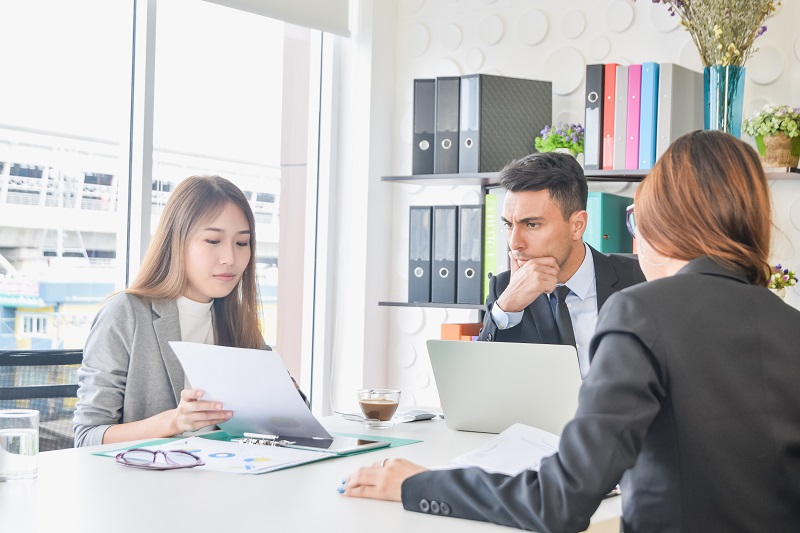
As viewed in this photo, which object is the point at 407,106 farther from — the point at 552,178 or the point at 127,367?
the point at 127,367

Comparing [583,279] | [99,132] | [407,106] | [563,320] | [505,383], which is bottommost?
[505,383]

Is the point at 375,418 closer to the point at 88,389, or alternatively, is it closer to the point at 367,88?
the point at 88,389

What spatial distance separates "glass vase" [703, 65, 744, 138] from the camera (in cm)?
280

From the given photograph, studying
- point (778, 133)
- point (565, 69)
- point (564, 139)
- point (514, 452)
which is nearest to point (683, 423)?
point (514, 452)

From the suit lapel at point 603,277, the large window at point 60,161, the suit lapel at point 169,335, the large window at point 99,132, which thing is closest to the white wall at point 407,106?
the large window at point 99,132

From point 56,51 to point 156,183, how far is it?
1.78 ft

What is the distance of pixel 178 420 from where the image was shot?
1.83 m

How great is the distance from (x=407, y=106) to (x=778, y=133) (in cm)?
155

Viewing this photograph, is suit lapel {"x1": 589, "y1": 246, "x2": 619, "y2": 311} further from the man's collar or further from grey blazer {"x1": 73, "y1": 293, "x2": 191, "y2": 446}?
grey blazer {"x1": 73, "y1": 293, "x2": 191, "y2": 446}

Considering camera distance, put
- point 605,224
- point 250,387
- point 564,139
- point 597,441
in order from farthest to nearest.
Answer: point 564,139 → point 605,224 → point 250,387 → point 597,441

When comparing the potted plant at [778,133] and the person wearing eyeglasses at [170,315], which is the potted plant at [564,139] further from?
the person wearing eyeglasses at [170,315]

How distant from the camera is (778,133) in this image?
9.17ft

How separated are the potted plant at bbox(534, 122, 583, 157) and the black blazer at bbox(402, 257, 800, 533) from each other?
2.04 metres

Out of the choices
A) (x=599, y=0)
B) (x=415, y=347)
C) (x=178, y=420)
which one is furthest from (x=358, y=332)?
(x=178, y=420)
